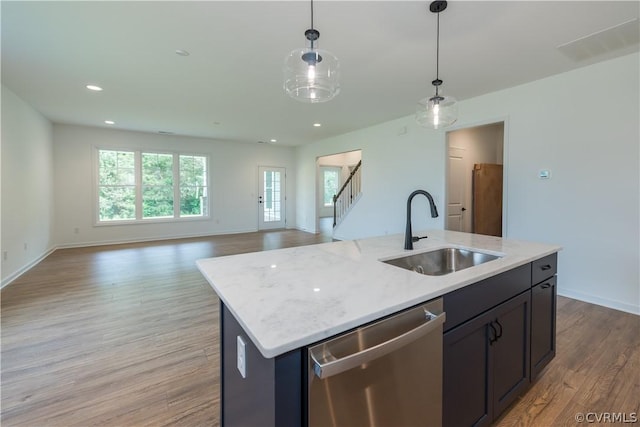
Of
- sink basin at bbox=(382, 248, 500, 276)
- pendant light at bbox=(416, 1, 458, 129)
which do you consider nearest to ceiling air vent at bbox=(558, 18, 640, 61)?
pendant light at bbox=(416, 1, 458, 129)

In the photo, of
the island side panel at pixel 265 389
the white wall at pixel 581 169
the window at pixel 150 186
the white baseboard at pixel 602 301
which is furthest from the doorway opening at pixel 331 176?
the island side panel at pixel 265 389

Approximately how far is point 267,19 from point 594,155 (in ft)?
12.0

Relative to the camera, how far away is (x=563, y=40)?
2660 mm

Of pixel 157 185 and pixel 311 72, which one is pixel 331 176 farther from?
pixel 311 72

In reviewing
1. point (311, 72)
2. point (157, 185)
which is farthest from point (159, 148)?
point (311, 72)

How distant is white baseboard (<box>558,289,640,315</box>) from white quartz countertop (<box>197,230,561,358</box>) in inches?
83.4

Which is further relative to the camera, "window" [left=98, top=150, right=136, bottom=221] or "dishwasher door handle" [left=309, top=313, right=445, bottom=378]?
"window" [left=98, top=150, right=136, bottom=221]

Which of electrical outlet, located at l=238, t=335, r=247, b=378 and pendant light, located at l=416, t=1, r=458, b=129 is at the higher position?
pendant light, located at l=416, t=1, r=458, b=129

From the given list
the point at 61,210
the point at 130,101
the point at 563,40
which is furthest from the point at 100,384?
the point at 61,210

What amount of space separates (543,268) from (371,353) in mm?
1525

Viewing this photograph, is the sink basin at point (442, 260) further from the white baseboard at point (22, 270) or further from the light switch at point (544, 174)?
the white baseboard at point (22, 270)

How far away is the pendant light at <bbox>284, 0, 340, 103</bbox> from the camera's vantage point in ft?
5.86

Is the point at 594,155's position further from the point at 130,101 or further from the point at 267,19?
the point at 130,101

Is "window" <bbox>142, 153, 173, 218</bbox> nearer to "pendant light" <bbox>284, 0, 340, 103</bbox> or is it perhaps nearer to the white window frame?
the white window frame
